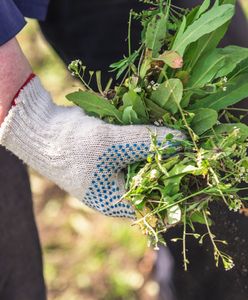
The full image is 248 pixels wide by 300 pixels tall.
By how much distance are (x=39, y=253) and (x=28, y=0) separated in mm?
807

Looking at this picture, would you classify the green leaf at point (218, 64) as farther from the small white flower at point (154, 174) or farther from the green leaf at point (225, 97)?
the small white flower at point (154, 174)

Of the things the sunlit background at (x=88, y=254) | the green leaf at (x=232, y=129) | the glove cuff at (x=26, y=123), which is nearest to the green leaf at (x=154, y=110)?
the green leaf at (x=232, y=129)

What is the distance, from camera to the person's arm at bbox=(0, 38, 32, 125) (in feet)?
4.25

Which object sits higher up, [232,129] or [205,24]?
[205,24]

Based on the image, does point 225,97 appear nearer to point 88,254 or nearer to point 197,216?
point 197,216

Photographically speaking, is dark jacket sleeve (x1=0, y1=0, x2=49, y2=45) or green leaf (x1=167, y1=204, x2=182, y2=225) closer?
green leaf (x1=167, y1=204, x2=182, y2=225)

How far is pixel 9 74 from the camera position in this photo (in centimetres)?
130

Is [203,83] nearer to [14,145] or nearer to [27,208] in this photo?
[14,145]

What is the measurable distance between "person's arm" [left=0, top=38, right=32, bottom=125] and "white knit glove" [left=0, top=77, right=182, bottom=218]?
0.9 inches

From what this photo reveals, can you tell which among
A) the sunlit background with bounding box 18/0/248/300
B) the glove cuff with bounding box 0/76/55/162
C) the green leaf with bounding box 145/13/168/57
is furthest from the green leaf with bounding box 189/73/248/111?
the sunlit background with bounding box 18/0/248/300

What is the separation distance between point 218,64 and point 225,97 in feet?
0.24

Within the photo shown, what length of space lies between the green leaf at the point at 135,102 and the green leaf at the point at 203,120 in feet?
0.33

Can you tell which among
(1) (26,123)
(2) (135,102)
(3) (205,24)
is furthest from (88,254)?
(3) (205,24)

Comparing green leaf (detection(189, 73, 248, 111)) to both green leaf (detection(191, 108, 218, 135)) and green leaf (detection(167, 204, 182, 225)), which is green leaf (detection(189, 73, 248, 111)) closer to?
green leaf (detection(191, 108, 218, 135))
